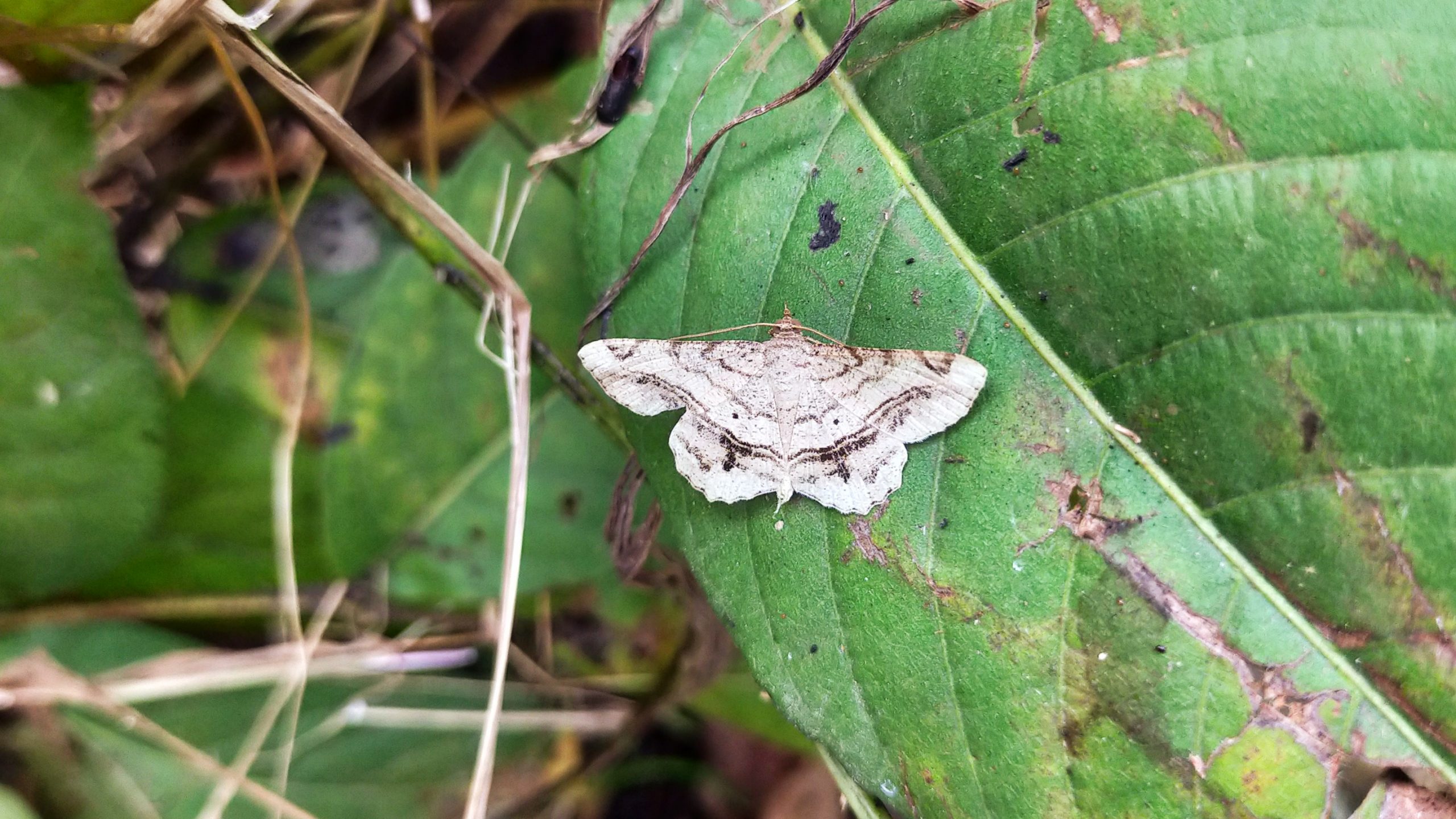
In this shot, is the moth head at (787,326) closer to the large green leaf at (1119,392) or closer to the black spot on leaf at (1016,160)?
the large green leaf at (1119,392)

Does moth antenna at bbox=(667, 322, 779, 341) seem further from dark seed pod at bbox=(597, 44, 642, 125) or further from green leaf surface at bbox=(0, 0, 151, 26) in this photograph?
green leaf surface at bbox=(0, 0, 151, 26)

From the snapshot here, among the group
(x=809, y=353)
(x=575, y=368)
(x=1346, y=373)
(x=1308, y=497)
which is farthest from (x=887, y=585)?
(x=575, y=368)

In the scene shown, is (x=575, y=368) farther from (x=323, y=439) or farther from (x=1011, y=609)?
(x=1011, y=609)

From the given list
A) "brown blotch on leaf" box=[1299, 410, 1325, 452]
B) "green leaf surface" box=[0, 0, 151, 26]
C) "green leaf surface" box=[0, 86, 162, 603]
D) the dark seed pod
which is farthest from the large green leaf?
"green leaf surface" box=[0, 86, 162, 603]

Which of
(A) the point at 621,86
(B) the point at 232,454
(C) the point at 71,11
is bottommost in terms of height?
(B) the point at 232,454

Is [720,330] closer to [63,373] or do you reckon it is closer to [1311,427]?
[1311,427]

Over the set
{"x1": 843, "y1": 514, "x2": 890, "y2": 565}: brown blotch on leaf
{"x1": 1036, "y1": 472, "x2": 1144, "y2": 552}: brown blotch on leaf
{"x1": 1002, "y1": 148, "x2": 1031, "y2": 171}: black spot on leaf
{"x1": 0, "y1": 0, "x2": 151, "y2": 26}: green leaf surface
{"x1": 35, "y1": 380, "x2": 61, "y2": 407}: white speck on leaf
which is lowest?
{"x1": 1036, "y1": 472, "x2": 1144, "y2": 552}: brown blotch on leaf

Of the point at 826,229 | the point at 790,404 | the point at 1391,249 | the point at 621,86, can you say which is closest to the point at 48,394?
the point at 621,86
